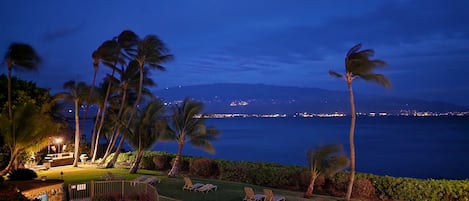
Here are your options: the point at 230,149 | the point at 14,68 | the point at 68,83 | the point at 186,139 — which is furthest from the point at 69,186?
the point at 230,149

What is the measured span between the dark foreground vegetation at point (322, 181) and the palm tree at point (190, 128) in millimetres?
1225

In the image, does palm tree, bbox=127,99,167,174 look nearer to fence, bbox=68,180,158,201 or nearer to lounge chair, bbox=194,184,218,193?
lounge chair, bbox=194,184,218,193

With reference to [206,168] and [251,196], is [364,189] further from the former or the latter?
[206,168]

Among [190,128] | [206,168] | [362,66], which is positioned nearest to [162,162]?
[206,168]

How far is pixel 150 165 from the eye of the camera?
2559cm

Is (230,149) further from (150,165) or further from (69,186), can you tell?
(69,186)

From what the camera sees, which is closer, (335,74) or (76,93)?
(335,74)

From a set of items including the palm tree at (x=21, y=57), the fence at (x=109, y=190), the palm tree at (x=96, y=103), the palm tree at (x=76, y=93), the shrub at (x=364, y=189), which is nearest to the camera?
the fence at (x=109, y=190)

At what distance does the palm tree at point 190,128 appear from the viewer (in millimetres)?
22172

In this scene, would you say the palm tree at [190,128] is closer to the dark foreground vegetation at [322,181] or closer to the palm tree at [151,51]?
the dark foreground vegetation at [322,181]

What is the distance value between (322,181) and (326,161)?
174 cm

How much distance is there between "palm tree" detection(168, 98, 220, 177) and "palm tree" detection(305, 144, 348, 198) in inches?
271

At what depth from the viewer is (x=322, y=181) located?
18219mm

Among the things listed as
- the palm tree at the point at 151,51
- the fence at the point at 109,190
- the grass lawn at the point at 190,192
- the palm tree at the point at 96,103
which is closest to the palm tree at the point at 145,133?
the grass lawn at the point at 190,192
